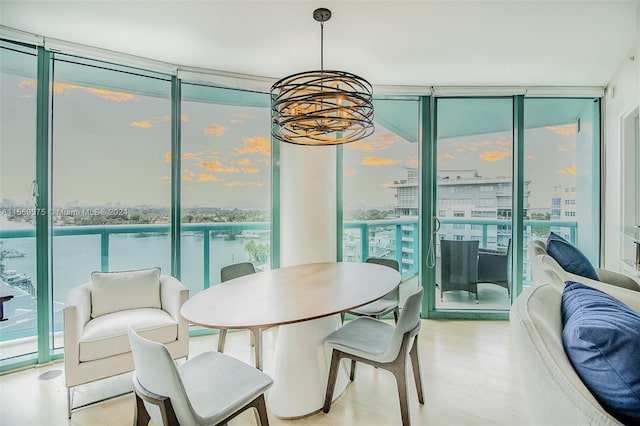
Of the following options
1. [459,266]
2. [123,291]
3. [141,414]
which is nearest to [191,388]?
[141,414]

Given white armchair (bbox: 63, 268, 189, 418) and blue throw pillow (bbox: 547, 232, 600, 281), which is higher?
blue throw pillow (bbox: 547, 232, 600, 281)

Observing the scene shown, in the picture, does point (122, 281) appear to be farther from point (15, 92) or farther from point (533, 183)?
point (533, 183)

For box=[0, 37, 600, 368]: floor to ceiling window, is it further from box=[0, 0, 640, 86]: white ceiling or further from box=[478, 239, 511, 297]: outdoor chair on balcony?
box=[0, 0, 640, 86]: white ceiling

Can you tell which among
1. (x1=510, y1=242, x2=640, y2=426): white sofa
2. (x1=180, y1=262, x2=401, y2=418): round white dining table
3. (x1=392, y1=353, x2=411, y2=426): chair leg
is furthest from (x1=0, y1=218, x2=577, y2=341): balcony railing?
(x1=510, y1=242, x2=640, y2=426): white sofa

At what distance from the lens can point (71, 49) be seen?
2688 millimetres

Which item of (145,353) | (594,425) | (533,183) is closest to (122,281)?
(145,353)

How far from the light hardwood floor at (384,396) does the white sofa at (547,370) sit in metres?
0.62

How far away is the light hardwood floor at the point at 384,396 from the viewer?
1.99 m

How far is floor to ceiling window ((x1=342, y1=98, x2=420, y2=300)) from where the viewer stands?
379 centimetres

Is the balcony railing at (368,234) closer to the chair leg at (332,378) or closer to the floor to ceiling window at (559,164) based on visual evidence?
the floor to ceiling window at (559,164)

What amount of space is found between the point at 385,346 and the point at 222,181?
2.39m

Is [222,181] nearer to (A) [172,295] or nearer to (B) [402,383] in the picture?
(A) [172,295]

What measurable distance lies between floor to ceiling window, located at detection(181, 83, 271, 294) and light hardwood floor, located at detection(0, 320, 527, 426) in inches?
38.3

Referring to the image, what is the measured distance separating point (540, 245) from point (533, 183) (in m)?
1.72
